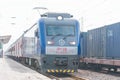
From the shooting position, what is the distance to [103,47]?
78.8 feet

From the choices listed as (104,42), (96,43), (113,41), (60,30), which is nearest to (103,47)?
(104,42)

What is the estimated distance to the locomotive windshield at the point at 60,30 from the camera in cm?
1955

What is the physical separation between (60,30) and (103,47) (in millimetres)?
5234

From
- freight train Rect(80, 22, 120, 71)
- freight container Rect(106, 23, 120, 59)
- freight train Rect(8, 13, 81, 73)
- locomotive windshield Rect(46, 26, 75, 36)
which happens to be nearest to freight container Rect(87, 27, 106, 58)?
freight train Rect(80, 22, 120, 71)

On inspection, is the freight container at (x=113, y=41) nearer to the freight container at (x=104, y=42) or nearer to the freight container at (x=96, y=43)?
the freight container at (x=104, y=42)

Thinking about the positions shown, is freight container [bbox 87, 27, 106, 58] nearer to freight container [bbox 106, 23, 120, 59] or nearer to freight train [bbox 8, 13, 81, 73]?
freight container [bbox 106, 23, 120, 59]

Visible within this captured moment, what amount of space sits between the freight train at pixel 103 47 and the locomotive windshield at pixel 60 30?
134 cm

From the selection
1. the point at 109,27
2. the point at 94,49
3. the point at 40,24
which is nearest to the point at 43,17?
the point at 40,24

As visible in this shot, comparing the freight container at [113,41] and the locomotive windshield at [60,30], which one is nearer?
the locomotive windshield at [60,30]

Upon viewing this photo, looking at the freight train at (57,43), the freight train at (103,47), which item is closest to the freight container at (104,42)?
the freight train at (103,47)

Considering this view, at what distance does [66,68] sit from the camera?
19.1 metres

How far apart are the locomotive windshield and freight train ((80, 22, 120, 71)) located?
134 centimetres

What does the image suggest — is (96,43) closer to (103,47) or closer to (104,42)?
(103,47)

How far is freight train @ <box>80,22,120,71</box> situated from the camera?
850 inches
